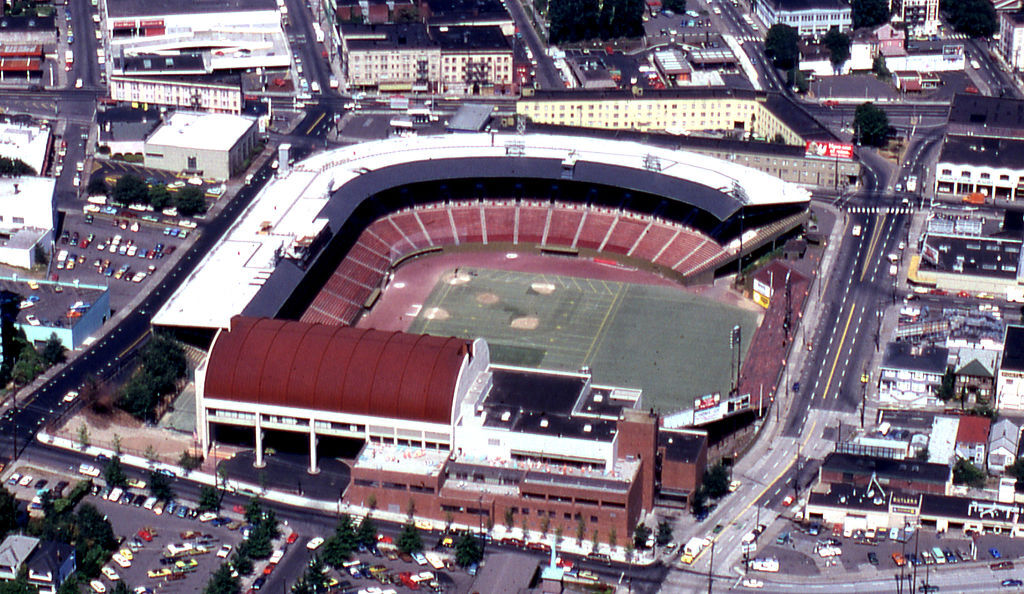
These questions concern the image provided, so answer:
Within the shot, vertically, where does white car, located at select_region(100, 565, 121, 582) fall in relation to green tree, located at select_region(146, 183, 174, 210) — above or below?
below

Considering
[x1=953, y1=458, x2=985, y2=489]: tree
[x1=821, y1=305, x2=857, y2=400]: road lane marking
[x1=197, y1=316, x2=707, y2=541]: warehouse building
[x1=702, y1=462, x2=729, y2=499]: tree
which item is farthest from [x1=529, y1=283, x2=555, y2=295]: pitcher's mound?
[x1=953, y1=458, x2=985, y2=489]: tree

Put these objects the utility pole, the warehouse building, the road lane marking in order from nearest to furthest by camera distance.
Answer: the utility pole, the warehouse building, the road lane marking

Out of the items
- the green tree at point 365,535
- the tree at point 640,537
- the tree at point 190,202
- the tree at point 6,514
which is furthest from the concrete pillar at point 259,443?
the tree at point 190,202

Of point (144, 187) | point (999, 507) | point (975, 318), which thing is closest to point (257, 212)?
point (144, 187)

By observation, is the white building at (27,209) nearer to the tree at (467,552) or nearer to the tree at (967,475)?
the tree at (467,552)

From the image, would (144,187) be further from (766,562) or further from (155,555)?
(766,562)

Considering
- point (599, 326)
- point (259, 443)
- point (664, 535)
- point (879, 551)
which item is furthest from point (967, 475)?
point (259, 443)

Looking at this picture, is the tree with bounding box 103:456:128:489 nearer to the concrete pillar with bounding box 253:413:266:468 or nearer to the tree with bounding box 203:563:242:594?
the concrete pillar with bounding box 253:413:266:468
